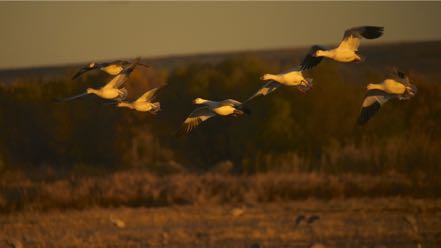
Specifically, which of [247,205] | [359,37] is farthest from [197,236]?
[359,37]

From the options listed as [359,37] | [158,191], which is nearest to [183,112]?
[158,191]

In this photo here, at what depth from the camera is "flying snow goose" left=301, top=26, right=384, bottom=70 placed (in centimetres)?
1219

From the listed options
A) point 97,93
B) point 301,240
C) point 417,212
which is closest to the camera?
point 97,93

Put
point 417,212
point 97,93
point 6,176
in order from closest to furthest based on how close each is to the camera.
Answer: point 97,93 < point 417,212 < point 6,176

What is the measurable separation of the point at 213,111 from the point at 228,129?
678 inches

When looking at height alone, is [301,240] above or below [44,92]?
below

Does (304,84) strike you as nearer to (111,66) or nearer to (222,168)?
(111,66)

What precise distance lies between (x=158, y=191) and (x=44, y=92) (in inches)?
380

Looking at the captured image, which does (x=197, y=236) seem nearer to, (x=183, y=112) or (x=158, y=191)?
(x=158, y=191)

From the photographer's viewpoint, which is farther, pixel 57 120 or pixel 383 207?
pixel 57 120

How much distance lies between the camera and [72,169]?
30672 millimetres

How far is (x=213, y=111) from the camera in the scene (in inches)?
520

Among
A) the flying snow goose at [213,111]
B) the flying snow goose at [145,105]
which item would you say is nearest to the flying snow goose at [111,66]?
the flying snow goose at [145,105]

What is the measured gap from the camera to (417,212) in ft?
68.5
